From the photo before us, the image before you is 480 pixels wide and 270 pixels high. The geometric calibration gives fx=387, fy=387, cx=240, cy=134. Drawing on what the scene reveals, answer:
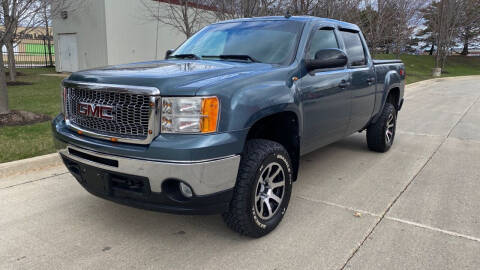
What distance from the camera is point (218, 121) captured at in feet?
9.09

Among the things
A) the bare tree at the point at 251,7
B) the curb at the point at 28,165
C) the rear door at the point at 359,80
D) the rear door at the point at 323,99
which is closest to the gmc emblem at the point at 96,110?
the rear door at the point at 323,99

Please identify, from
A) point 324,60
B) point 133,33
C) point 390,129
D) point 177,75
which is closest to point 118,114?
point 177,75

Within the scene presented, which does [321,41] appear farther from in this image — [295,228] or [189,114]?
[189,114]

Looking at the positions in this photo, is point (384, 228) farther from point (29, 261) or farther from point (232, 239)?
point (29, 261)

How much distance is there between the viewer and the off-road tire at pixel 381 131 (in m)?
5.94

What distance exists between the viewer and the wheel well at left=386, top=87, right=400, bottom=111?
21.3 ft

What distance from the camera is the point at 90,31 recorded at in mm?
18609

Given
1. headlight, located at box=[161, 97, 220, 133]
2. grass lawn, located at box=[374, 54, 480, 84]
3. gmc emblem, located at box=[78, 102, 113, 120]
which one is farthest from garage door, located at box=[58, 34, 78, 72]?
grass lawn, located at box=[374, 54, 480, 84]

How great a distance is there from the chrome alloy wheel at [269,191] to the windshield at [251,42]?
107cm

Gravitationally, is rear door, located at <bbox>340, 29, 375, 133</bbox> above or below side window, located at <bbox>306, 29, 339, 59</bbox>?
below

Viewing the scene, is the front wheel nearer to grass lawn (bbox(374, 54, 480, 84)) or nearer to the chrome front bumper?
the chrome front bumper

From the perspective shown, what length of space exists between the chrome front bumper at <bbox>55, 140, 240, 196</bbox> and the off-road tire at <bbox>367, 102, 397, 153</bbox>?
147 inches

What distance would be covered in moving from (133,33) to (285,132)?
17449 mm

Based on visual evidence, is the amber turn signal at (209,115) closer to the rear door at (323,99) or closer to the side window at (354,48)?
the rear door at (323,99)
